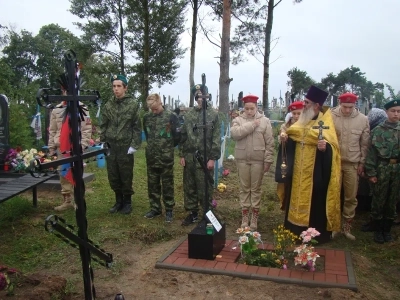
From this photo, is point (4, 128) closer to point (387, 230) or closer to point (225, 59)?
point (387, 230)

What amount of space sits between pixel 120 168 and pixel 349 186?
3.31 metres

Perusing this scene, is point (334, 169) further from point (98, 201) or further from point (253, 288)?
point (98, 201)

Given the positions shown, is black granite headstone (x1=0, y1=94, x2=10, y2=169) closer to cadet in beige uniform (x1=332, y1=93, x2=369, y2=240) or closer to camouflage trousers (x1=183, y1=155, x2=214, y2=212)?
camouflage trousers (x1=183, y1=155, x2=214, y2=212)

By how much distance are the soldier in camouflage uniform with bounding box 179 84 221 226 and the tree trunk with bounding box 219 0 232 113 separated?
385 inches

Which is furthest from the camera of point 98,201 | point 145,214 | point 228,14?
point 228,14

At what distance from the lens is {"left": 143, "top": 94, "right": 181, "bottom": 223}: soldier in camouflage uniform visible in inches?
237

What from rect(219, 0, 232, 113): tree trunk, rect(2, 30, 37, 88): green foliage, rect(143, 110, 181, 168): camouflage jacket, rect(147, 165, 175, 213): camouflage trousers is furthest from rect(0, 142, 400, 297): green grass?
rect(2, 30, 37, 88): green foliage

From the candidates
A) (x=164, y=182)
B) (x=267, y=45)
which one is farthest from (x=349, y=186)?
(x=267, y=45)

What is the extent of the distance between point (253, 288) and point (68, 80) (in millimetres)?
2607

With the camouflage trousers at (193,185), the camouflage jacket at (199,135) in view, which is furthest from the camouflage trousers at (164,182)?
the camouflage jacket at (199,135)

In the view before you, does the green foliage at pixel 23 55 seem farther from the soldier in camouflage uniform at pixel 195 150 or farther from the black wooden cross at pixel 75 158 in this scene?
the black wooden cross at pixel 75 158

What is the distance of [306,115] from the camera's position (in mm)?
5176

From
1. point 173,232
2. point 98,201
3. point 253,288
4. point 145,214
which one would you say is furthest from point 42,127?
point 253,288

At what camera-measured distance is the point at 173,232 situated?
5.70 meters
